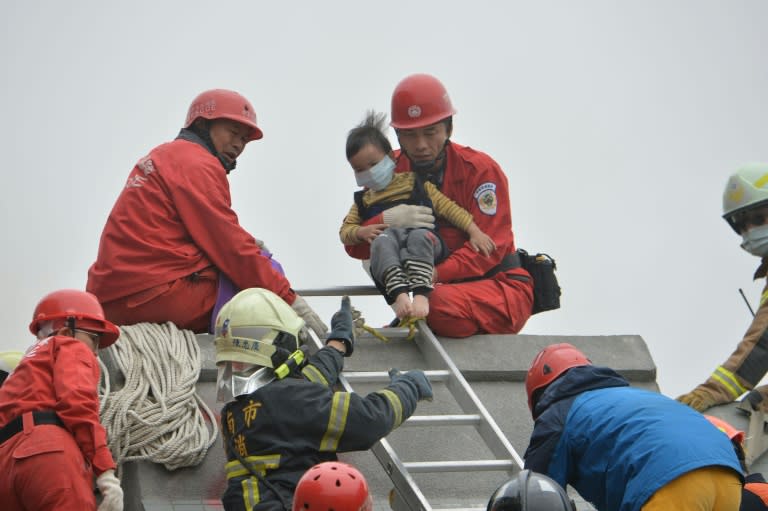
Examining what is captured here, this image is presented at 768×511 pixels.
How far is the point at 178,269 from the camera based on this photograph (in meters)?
7.26

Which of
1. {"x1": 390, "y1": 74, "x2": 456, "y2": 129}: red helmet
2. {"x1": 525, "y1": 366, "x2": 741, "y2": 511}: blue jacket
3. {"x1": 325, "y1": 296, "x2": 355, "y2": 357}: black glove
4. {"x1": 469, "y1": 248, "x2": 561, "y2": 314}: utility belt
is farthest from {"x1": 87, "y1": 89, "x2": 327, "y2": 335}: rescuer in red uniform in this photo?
{"x1": 525, "y1": 366, "x2": 741, "y2": 511}: blue jacket

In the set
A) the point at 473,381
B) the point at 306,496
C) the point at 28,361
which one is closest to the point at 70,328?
the point at 28,361

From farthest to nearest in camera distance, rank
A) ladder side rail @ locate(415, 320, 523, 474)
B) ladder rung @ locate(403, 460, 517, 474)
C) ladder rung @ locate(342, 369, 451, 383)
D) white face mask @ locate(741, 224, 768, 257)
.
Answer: white face mask @ locate(741, 224, 768, 257)
ladder rung @ locate(342, 369, 451, 383)
ladder side rail @ locate(415, 320, 523, 474)
ladder rung @ locate(403, 460, 517, 474)

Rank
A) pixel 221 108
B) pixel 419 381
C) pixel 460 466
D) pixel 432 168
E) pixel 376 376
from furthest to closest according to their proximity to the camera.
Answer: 1. pixel 432 168
2. pixel 221 108
3. pixel 376 376
4. pixel 460 466
5. pixel 419 381

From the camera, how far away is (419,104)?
853 centimetres

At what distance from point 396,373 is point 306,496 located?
1.59 meters

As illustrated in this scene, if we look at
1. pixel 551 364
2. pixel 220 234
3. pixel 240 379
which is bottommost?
pixel 551 364

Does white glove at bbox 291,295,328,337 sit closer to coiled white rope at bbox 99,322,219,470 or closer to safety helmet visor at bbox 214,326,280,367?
coiled white rope at bbox 99,322,219,470

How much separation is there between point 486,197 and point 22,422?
143 inches

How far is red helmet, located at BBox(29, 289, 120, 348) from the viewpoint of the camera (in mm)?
6098

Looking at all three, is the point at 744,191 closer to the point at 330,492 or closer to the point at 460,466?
the point at 460,466

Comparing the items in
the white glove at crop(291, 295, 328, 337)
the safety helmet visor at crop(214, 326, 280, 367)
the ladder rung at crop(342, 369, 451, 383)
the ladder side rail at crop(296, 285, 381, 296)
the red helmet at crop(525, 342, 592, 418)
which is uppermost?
the safety helmet visor at crop(214, 326, 280, 367)

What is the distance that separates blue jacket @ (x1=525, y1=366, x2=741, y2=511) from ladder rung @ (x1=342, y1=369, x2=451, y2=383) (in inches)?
59.1

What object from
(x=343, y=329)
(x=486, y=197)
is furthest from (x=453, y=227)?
(x=343, y=329)
